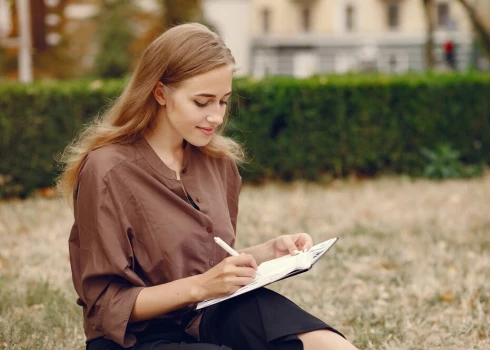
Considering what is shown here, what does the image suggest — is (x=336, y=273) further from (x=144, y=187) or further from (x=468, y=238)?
(x=144, y=187)

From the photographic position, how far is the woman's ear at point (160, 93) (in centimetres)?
262

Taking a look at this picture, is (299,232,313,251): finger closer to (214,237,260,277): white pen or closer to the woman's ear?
(214,237,260,277): white pen

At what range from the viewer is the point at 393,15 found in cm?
3981

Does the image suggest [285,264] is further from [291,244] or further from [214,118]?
[214,118]

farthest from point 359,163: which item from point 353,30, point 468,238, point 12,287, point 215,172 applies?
point 353,30

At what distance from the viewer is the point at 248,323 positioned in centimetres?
253

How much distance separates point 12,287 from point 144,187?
2380 mm

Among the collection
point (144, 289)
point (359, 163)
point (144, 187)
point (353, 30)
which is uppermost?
point (144, 187)

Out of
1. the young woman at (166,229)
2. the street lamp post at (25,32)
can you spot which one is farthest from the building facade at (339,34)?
the young woman at (166,229)

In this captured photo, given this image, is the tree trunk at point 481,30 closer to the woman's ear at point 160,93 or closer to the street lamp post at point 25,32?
the woman's ear at point 160,93

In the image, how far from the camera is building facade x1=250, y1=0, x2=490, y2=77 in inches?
1532

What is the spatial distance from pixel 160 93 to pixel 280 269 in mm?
711

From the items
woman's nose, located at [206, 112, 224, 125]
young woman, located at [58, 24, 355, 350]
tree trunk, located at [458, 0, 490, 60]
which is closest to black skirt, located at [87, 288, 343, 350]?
young woman, located at [58, 24, 355, 350]

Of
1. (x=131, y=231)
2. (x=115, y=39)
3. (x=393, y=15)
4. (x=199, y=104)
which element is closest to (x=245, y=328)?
(x=131, y=231)
